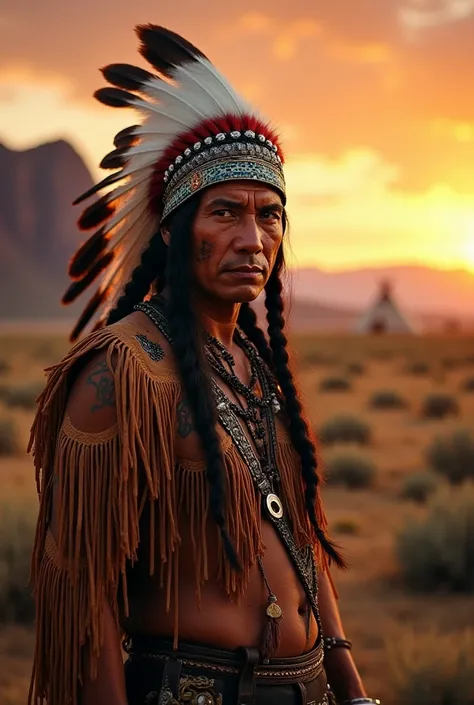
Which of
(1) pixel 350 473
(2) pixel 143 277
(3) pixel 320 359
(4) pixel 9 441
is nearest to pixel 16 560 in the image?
(2) pixel 143 277

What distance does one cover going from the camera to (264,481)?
2.81 metres

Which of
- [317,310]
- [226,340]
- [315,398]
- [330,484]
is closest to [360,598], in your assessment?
[330,484]

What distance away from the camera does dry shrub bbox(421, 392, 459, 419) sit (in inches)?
879

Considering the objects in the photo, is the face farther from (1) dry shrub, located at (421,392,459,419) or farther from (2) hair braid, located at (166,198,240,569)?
(1) dry shrub, located at (421,392,459,419)

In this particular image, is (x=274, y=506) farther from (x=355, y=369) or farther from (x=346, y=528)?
(x=355, y=369)

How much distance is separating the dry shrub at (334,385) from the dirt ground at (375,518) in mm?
252

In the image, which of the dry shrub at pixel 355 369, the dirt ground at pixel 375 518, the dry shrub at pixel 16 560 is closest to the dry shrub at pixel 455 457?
the dirt ground at pixel 375 518

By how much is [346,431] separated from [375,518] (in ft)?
20.4

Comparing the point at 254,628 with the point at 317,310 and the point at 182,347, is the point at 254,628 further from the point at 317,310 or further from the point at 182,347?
the point at 317,310

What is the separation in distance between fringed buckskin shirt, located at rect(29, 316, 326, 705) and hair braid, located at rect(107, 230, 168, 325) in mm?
294

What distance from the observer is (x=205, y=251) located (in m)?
2.83

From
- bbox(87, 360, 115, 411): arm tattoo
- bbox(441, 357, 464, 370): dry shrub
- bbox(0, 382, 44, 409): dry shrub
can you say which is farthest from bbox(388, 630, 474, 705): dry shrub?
bbox(441, 357, 464, 370): dry shrub

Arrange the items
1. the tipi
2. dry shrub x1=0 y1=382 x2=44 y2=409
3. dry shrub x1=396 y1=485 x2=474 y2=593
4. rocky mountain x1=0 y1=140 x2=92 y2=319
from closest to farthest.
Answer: dry shrub x1=396 y1=485 x2=474 y2=593
dry shrub x1=0 y1=382 x2=44 y2=409
the tipi
rocky mountain x1=0 y1=140 x2=92 y2=319

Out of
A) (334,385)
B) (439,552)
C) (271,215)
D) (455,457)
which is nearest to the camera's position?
(271,215)
